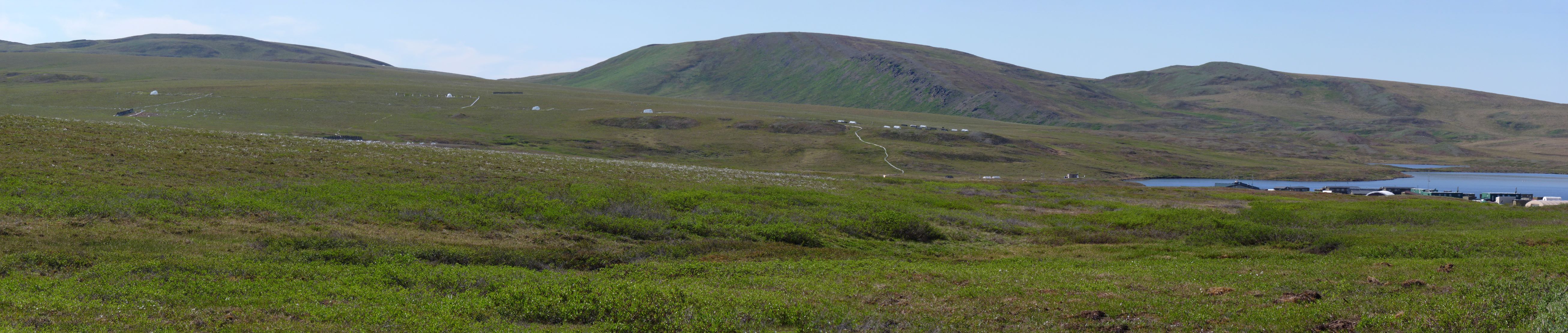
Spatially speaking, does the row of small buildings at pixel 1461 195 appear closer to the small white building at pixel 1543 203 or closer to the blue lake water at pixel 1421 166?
the small white building at pixel 1543 203

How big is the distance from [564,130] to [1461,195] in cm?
11095

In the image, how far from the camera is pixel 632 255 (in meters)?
22.8

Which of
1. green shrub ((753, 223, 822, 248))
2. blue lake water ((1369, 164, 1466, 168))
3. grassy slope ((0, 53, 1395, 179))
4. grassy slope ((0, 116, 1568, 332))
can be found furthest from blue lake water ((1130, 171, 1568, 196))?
green shrub ((753, 223, 822, 248))

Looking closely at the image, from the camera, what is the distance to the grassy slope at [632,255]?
13742 mm

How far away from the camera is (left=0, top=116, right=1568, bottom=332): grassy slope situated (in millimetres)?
13742

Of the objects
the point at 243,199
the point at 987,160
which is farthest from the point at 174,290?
the point at 987,160

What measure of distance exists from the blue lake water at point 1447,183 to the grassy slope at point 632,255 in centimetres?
8910

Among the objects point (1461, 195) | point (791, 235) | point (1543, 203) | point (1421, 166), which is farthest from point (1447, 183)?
point (791, 235)

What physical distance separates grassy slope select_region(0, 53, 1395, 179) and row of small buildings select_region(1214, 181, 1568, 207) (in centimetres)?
3654

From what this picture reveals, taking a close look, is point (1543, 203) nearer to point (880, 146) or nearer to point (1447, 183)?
point (880, 146)

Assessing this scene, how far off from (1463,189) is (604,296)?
149221mm

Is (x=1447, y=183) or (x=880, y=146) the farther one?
(x=1447, y=183)

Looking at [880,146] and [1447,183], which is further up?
[880,146]

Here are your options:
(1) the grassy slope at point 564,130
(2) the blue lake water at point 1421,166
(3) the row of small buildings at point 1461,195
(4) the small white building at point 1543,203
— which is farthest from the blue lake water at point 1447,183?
(4) the small white building at point 1543,203
